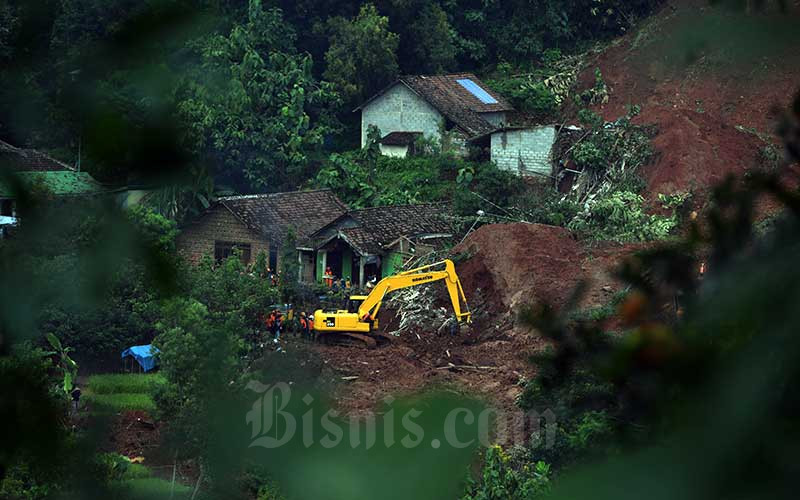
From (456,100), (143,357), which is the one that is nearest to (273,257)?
(143,357)

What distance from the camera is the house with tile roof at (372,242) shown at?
12.9m

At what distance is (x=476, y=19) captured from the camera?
776 inches

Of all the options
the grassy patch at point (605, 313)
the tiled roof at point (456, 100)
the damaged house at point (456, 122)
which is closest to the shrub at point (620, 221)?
the damaged house at point (456, 122)

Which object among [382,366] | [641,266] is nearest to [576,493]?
[641,266]

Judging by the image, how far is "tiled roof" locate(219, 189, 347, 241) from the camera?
43.5 feet

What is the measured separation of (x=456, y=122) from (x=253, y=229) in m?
4.94

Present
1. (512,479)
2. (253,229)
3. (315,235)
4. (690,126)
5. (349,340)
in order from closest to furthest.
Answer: (512,479), (349,340), (315,235), (253,229), (690,126)

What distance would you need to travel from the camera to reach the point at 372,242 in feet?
42.3

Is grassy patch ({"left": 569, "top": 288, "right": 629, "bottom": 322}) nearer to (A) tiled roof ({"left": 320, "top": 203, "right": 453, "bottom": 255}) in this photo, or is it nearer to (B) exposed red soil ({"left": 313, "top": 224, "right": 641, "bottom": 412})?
(B) exposed red soil ({"left": 313, "top": 224, "right": 641, "bottom": 412})

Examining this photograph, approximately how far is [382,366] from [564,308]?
912 centimetres

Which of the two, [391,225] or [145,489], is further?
[391,225]

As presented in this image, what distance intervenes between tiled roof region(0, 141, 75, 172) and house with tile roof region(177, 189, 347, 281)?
11.7 meters

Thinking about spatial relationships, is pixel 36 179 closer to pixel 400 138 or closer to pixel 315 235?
pixel 315 235

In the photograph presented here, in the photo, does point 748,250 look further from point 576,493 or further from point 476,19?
point 476,19
